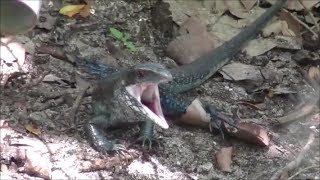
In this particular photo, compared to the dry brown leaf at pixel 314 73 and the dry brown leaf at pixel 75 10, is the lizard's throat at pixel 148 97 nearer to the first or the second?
the dry brown leaf at pixel 75 10

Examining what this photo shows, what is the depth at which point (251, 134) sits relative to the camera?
3.94m

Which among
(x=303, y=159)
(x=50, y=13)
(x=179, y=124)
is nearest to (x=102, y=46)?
(x=50, y=13)

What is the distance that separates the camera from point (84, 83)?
170 inches

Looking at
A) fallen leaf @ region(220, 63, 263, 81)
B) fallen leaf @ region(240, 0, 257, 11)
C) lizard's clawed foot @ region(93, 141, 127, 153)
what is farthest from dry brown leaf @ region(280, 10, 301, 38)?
lizard's clawed foot @ region(93, 141, 127, 153)

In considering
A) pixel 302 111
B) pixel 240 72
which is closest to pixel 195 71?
pixel 240 72

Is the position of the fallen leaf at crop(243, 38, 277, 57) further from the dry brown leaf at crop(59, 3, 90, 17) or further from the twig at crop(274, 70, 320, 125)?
the dry brown leaf at crop(59, 3, 90, 17)

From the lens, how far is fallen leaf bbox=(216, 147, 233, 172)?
375 cm

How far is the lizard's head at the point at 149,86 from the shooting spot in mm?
3514

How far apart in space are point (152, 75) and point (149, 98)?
176mm

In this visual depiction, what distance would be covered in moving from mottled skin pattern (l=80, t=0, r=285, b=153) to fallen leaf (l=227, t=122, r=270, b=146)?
15 cm

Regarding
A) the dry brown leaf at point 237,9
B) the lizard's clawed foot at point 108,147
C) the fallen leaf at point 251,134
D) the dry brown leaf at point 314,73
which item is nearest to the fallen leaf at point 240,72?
the dry brown leaf at point 314,73

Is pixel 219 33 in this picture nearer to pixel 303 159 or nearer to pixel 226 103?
pixel 226 103

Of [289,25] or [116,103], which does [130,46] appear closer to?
[116,103]

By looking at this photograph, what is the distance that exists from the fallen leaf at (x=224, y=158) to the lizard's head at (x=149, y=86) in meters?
0.49
